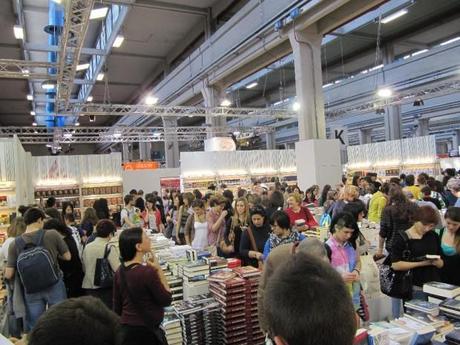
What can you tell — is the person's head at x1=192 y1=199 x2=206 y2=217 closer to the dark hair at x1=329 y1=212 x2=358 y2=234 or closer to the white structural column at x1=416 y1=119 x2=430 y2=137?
the dark hair at x1=329 y1=212 x2=358 y2=234

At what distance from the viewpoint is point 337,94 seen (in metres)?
18.9

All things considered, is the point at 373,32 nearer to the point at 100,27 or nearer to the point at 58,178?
the point at 100,27

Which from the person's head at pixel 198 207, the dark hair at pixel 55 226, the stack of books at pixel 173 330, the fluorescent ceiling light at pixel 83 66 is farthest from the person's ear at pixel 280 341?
the fluorescent ceiling light at pixel 83 66

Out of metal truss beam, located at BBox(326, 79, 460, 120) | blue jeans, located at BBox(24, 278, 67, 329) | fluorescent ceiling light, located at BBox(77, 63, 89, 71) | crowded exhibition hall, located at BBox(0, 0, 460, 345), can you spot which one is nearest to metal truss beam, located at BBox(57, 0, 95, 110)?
crowded exhibition hall, located at BBox(0, 0, 460, 345)

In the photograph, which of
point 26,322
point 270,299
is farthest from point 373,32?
point 270,299

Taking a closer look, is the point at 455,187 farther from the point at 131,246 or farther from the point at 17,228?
the point at 17,228

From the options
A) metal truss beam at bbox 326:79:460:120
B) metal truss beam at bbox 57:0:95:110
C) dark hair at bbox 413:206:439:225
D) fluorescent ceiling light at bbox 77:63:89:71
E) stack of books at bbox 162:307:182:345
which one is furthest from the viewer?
fluorescent ceiling light at bbox 77:63:89:71

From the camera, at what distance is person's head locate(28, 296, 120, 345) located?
0.95m

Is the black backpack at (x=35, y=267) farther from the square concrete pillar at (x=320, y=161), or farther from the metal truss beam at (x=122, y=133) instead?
the metal truss beam at (x=122, y=133)

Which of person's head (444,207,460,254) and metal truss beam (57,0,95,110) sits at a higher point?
metal truss beam (57,0,95,110)

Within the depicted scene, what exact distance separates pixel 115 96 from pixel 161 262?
67.1ft

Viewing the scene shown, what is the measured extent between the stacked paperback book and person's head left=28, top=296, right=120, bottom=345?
2744 millimetres

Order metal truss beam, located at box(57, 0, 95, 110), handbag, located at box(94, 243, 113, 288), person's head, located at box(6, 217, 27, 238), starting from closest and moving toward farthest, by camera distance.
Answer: handbag, located at box(94, 243, 113, 288)
person's head, located at box(6, 217, 27, 238)
metal truss beam, located at box(57, 0, 95, 110)

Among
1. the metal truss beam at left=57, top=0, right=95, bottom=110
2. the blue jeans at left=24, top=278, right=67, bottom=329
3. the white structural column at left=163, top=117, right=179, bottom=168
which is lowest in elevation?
the blue jeans at left=24, top=278, right=67, bottom=329
